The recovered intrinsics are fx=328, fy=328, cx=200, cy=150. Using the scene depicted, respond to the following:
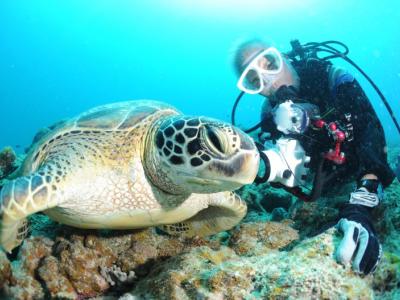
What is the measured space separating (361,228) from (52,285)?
2.01 metres

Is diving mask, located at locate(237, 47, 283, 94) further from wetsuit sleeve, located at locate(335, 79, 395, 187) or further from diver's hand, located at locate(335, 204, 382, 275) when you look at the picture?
diver's hand, located at locate(335, 204, 382, 275)

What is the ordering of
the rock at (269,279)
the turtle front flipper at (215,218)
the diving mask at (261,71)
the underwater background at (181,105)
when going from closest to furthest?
the rock at (269,279)
the underwater background at (181,105)
the turtle front flipper at (215,218)
the diving mask at (261,71)

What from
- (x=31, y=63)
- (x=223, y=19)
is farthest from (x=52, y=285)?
(x=31, y=63)

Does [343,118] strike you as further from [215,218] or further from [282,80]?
[215,218]

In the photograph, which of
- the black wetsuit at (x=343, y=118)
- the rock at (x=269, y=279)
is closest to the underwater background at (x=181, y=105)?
the rock at (x=269, y=279)

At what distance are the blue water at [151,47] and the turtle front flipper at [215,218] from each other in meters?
37.9

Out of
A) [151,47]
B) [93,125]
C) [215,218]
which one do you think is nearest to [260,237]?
[215,218]

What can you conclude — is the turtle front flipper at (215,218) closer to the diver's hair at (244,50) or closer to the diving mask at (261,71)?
the diving mask at (261,71)

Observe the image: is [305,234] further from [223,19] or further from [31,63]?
[31,63]

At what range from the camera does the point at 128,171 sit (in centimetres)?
220

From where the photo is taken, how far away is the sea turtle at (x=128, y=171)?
6.02 ft

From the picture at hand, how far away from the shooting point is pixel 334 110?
2777 millimetres

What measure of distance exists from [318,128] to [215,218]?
45.5 inches

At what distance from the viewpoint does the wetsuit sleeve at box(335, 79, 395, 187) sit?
242 cm
